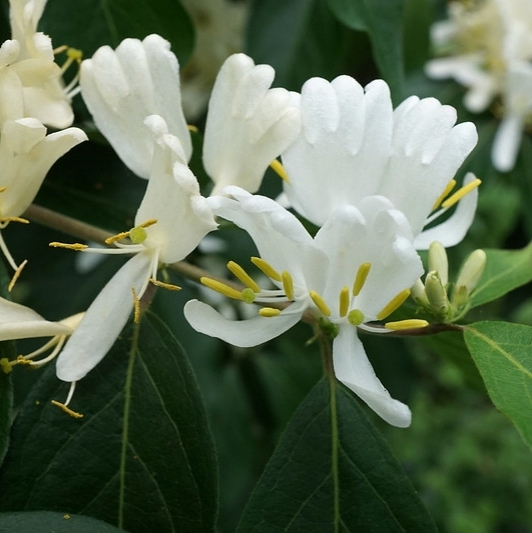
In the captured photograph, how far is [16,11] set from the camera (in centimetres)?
55

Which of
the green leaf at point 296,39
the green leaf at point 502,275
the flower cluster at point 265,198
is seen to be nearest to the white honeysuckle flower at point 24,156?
the flower cluster at point 265,198

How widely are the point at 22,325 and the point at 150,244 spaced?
0.10 meters

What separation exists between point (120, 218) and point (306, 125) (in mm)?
277

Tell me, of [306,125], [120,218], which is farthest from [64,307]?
[306,125]

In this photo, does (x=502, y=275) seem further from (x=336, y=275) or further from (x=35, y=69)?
(x=35, y=69)

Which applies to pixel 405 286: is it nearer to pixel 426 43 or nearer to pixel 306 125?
pixel 306 125

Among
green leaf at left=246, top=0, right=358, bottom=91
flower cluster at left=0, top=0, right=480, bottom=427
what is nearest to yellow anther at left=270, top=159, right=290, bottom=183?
flower cluster at left=0, top=0, right=480, bottom=427

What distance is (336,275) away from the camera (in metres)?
0.51

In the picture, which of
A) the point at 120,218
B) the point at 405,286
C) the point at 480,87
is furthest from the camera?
the point at 480,87

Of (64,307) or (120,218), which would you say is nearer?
(120,218)

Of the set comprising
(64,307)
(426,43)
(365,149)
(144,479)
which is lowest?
(64,307)

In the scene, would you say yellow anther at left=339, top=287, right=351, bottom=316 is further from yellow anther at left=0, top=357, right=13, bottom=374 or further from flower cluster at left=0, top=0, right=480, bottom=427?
yellow anther at left=0, top=357, right=13, bottom=374

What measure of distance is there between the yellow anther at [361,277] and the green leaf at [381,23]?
29 centimetres

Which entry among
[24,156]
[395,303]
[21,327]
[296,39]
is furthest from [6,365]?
[296,39]
